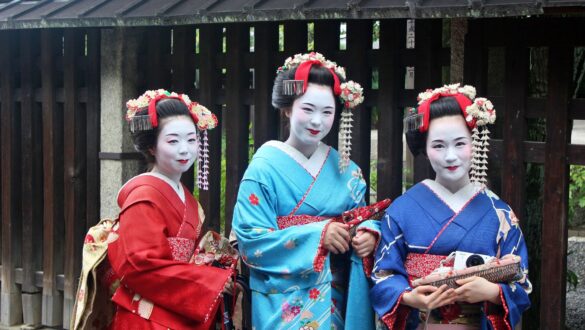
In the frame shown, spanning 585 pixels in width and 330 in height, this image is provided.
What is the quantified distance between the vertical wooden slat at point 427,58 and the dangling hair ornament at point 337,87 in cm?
58

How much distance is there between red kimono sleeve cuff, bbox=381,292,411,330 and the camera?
4.40 meters

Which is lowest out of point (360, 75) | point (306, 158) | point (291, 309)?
point (291, 309)

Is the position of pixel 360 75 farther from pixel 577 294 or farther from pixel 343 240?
pixel 577 294

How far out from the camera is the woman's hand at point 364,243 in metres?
4.62

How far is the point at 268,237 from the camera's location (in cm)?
466

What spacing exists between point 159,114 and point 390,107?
4.49 feet

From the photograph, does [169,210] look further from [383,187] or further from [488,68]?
[488,68]

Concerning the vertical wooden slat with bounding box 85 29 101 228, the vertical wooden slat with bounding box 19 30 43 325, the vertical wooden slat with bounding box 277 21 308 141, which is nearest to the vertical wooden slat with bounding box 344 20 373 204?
the vertical wooden slat with bounding box 277 21 308 141

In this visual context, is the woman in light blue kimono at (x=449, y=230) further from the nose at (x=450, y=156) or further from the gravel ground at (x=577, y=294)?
the gravel ground at (x=577, y=294)

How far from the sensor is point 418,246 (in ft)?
14.5

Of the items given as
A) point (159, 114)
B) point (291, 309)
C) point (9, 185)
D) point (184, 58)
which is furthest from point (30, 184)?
point (291, 309)

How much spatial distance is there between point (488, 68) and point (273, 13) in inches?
53.1

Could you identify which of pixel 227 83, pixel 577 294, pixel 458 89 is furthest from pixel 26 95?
pixel 577 294

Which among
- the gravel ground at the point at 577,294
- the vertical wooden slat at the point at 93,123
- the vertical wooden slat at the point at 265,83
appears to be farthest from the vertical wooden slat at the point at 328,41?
the gravel ground at the point at 577,294
